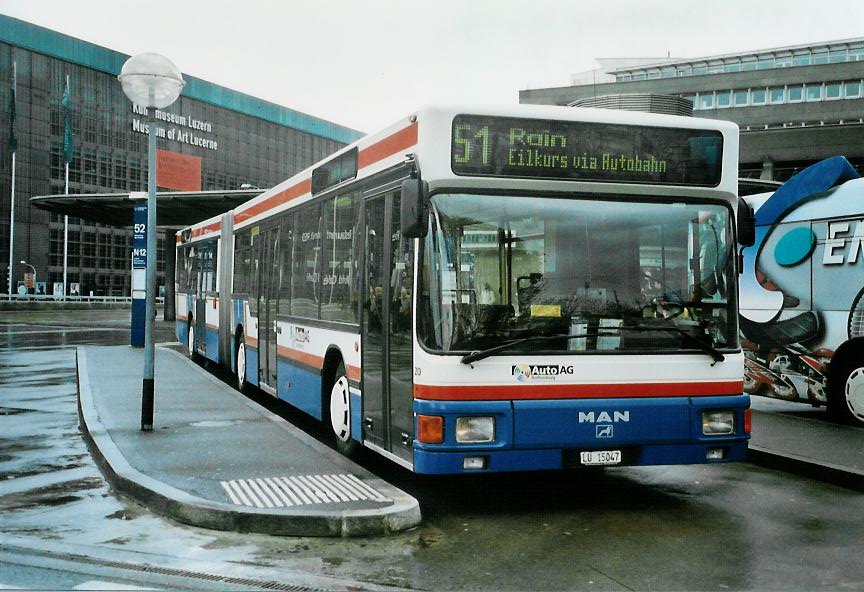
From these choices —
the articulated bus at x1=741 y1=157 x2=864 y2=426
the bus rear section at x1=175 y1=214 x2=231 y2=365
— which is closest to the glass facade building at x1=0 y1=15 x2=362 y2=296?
the bus rear section at x1=175 y1=214 x2=231 y2=365

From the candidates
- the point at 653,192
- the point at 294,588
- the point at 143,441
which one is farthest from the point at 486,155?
the point at 143,441

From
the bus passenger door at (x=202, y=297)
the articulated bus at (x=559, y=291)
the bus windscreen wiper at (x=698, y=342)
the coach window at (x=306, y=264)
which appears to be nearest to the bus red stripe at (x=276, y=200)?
the coach window at (x=306, y=264)

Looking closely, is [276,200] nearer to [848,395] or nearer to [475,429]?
[475,429]

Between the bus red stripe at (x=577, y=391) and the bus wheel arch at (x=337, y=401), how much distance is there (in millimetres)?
2221

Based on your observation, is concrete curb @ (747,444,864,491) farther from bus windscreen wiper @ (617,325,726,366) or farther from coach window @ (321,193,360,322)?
coach window @ (321,193,360,322)

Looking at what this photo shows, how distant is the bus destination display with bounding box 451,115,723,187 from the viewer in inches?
277

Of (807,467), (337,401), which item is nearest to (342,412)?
(337,401)

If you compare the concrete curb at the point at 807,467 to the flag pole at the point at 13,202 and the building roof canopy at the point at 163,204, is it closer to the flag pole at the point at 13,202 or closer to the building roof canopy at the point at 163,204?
the building roof canopy at the point at 163,204

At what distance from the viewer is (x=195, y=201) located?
3359 cm

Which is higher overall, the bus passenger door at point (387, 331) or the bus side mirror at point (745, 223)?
the bus side mirror at point (745, 223)

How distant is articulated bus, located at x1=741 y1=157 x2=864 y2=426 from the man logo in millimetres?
5751

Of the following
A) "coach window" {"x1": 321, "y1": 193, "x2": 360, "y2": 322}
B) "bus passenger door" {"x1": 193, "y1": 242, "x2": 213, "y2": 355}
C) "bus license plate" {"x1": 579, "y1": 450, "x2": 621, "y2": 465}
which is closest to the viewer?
"bus license plate" {"x1": 579, "y1": 450, "x2": 621, "y2": 465}

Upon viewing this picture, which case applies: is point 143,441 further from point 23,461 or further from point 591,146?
point 591,146

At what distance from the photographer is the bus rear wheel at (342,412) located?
904 cm
